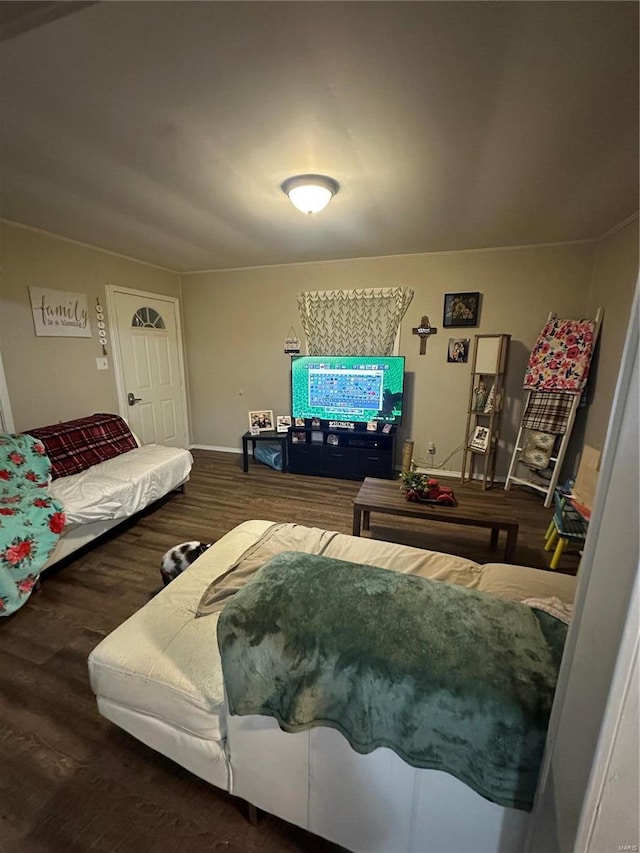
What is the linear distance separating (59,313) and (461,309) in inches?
157

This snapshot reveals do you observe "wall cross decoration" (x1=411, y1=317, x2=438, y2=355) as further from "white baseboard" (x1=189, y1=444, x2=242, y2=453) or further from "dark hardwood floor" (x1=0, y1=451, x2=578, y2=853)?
"white baseboard" (x1=189, y1=444, x2=242, y2=453)

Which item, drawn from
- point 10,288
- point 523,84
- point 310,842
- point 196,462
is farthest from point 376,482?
point 10,288

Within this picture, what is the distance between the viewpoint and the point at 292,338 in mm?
4324

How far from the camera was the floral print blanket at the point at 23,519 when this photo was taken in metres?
1.89

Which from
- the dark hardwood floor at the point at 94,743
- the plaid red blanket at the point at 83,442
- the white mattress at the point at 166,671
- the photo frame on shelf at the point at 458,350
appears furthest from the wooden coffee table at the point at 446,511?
the plaid red blanket at the point at 83,442

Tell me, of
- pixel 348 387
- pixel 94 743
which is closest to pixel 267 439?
pixel 348 387

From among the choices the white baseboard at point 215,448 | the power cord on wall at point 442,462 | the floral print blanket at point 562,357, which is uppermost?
the floral print blanket at point 562,357

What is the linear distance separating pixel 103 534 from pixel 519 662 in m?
2.93

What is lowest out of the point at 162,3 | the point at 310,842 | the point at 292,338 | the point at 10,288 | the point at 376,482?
the point at 310,842

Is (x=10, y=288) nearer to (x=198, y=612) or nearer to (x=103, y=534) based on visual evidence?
(x=103, y=534)

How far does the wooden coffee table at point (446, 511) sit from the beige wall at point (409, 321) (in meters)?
1.58

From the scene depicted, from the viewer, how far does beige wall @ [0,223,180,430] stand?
2.90 meters

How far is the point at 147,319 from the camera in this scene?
4.22 meters

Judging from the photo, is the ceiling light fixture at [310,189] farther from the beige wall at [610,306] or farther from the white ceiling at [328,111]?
the beige wall at [610,306]
